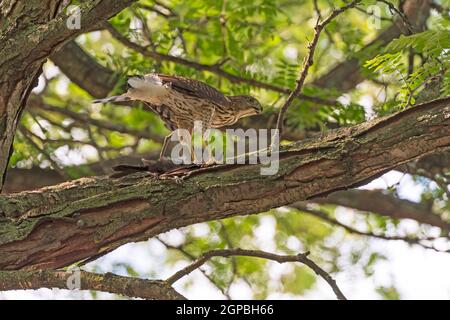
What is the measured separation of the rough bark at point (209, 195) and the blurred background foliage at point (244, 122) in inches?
55.9

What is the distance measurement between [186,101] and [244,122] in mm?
1409

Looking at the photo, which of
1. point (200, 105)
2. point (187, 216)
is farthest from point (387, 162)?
point (200, 105)

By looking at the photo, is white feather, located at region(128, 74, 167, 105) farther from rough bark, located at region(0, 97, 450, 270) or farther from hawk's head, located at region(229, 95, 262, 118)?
rough bark, located at region(0, 97, 450, 270)

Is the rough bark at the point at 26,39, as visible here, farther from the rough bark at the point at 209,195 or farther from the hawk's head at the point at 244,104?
the hawk's head at the point at 244,104

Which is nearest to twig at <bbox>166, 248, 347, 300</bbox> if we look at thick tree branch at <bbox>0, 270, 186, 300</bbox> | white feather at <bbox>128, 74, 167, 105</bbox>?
thick tree branch at <bbox>0, 270, 186, 300</bbox>

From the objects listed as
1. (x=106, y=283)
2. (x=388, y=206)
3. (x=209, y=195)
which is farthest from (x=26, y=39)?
(x=388, y=206)

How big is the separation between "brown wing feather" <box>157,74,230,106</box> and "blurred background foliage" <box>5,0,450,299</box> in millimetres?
337

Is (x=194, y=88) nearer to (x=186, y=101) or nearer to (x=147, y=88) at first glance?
(x=186, y=101)

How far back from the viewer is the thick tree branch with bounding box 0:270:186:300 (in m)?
3.73

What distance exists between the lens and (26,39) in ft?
15.0

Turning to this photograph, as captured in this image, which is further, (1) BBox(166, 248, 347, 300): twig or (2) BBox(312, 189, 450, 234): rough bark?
(2) BBox(312, 189, 450, 234): rough bark

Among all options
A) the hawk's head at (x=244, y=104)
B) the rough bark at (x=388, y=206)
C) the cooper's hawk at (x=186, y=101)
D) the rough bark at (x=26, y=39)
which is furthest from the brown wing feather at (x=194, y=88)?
the rough bark at (x=388, y=206)

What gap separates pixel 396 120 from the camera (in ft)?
14.3
